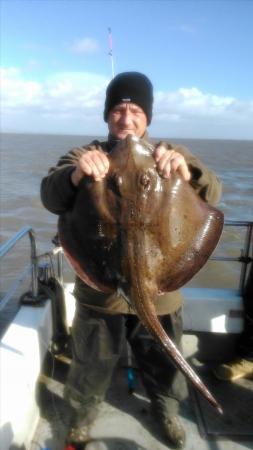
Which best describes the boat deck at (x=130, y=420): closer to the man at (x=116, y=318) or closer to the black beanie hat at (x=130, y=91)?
the man at (x=116, y=318)

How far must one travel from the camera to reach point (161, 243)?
92.0 inches

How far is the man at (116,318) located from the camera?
260 cm

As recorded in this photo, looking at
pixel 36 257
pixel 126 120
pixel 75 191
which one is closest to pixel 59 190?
pixel 75 191

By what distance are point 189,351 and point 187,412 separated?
2.54 ft

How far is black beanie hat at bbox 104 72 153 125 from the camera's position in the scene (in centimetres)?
295

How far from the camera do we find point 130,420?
3746mm

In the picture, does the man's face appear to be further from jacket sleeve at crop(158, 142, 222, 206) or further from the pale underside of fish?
the pale underside of fish

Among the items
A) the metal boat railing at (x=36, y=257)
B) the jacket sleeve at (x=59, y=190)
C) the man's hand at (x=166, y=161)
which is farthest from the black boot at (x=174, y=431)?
the man's hand at (x=166, y=161)

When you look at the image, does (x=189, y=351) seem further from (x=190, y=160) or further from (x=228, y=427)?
(x=190, y=160)

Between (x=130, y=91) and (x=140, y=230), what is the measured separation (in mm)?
1210

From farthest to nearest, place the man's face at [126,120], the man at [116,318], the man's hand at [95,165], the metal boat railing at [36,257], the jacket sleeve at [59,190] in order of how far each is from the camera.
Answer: the metal boat railing at [36,257] → the man's face at [126,120] → the man at [116,318] → the jacket sleeve at [59,190] → the man's hand at [95,165]

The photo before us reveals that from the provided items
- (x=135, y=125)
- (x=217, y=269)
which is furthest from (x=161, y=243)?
(x=217, y=269)

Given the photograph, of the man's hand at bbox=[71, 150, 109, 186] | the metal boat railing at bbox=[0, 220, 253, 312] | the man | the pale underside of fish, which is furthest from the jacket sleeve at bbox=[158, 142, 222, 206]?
the metal boat railing at bbox=[0, 220, 253, 312]

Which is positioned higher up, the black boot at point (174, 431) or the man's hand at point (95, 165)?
the man's hand at point (95, 165)
